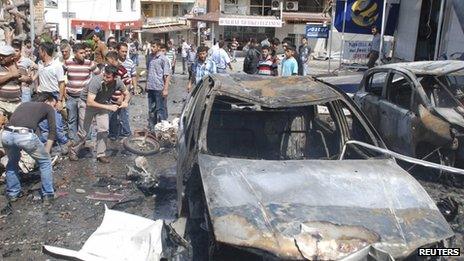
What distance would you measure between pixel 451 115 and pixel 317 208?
364 centimetres

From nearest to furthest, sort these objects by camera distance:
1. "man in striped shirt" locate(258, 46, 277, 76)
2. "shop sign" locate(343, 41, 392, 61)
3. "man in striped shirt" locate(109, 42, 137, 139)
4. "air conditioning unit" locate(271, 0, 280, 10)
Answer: "man in striped shirt" locate(109, 42, 137, 139) → "man in striped shirt" locate(258, 46, 277, 76) → "shop sign" locate(343, 41, 392, 61) → "air conditioning unit" locate(271, 0, 280, 10)

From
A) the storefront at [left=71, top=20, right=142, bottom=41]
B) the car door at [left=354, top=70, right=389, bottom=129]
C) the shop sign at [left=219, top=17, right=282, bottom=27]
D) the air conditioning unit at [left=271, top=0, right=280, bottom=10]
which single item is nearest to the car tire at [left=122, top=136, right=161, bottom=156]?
the car door at [left=354, top=70, right=389, bottom=129]

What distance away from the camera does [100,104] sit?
7348mm

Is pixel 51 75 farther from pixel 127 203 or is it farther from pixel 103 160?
pixel 127 203

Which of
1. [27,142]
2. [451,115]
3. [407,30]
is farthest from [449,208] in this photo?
[407,30]

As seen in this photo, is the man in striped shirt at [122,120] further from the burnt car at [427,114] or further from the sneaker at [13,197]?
the burnt car at [427,114]

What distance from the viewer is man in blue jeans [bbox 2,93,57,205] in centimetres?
567

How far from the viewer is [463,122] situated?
613cm

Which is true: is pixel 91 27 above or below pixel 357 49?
above

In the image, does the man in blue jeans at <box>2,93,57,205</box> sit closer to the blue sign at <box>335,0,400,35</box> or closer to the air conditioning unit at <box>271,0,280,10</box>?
the blue sign at <box>335,0,400,35</box>

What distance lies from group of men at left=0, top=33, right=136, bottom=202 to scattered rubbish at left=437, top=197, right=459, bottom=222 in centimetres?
461

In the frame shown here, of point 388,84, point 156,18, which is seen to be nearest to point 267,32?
point 156,18

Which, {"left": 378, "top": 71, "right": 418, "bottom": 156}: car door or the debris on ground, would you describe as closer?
{"left": 378, "top": 71, "right": 418, "bottom": 156}: car door

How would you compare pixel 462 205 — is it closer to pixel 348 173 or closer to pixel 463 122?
pixel 463 122
